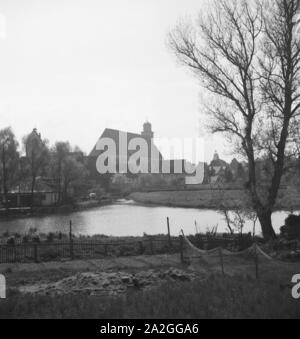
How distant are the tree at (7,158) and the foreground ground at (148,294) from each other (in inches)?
1586

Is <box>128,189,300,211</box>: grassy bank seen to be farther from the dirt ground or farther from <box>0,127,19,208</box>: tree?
<box>0,127,19,208</box>: tree

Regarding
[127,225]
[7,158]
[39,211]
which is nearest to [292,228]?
[127,225]

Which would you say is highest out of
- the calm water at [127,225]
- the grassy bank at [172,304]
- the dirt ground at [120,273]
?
the grassy bank at [172,304]

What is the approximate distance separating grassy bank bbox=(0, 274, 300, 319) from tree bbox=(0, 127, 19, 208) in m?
45.8

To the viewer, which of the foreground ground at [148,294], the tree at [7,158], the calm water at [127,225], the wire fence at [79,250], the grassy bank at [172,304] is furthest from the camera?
the tree at [7,158]

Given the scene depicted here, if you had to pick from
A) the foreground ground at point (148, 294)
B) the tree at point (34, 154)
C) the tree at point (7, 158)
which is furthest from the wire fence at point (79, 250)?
the tree at point (34, 154)

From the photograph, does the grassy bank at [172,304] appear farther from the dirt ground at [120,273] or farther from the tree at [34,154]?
the tree at [34,154]

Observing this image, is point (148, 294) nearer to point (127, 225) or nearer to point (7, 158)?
point (127, 225)

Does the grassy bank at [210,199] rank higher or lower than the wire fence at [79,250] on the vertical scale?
higher

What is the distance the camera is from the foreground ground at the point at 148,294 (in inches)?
326

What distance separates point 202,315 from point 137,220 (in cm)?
3358

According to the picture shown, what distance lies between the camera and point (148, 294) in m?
9.88
